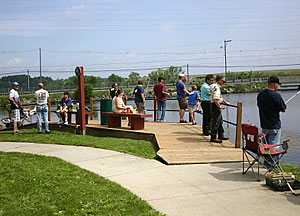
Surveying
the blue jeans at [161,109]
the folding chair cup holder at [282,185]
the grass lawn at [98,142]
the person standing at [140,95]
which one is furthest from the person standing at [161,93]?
the folding chair cup holder at [282,185]

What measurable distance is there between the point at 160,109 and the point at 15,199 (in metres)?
8.93

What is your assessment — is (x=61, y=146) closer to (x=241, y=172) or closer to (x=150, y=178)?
(x=150, y=178)

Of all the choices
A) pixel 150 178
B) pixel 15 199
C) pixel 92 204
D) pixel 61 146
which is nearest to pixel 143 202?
pixel 92 204

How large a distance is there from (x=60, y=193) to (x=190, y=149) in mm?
3724

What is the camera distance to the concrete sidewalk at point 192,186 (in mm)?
4840

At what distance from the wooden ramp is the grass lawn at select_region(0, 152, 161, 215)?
6.52ft

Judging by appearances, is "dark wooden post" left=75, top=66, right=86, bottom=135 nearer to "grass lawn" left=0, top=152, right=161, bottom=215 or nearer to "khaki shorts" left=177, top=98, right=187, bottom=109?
"khaki shorts" left=177, top=98, right=187, bottom=109

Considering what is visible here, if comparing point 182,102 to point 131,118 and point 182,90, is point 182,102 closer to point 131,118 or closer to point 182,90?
point 182,90

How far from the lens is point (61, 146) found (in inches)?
400

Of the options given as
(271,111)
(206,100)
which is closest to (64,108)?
(206,100)

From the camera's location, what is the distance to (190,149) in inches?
Answer: 331

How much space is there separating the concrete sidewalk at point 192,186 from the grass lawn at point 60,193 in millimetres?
330

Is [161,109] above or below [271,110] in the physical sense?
below

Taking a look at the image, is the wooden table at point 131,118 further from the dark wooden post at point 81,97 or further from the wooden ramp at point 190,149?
the dark wooden post at point 81,97
